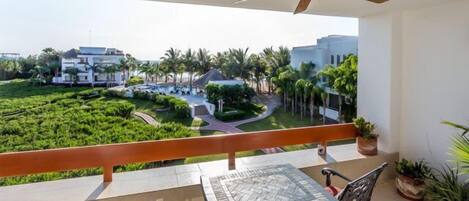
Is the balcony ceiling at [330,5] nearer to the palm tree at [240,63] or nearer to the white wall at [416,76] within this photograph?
the white wall at [416,76]

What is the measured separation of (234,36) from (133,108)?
20.4ft

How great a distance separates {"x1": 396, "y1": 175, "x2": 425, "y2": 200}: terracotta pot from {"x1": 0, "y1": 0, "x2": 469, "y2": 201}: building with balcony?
15 cm

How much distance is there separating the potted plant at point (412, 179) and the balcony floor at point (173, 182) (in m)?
0.13

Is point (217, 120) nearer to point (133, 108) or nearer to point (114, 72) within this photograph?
point (133, 108)

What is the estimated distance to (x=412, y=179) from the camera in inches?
111

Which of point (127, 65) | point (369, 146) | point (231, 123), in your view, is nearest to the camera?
Answer: point (369, 146)

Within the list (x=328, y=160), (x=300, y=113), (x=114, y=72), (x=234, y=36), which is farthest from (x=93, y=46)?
(x=328, y=160)

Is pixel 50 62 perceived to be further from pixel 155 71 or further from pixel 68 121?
pixel 155 71

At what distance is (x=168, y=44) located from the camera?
13016mm

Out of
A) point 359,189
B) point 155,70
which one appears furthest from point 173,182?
point 155,70

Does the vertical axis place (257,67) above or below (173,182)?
above

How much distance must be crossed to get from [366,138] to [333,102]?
756 centimetres

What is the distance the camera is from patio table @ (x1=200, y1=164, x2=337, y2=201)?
1688mm

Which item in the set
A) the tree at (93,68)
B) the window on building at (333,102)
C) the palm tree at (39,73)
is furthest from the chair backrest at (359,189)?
the tree at (93,68)
